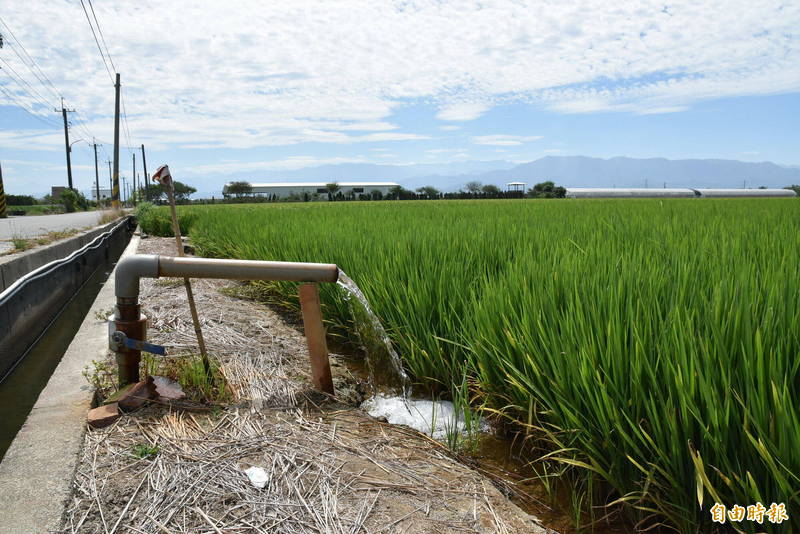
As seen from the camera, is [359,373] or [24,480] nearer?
[24,480]

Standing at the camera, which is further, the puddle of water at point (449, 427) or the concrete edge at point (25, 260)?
the concrete edge at point (25, 260)

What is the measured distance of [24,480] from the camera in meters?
1.74

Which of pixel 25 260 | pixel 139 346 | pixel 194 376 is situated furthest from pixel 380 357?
pixel 25 260

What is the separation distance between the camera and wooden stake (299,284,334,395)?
250 centimetres

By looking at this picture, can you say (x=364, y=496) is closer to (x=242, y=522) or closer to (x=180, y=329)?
(x=242, y=522)

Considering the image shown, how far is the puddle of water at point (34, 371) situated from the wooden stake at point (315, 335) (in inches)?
62.3

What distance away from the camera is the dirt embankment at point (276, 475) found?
1.61 m

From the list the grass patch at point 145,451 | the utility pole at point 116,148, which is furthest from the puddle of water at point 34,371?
the utility pole at point 116,148

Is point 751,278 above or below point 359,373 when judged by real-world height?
above

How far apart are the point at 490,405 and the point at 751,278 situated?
4.10 ft

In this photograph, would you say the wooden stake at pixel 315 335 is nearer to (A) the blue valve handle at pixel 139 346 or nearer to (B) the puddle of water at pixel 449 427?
(B) the puddle of water at pixel 449 427

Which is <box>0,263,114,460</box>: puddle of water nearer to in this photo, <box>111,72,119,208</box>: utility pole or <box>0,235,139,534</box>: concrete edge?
<box>0,235,139,534</box>: concrete edge


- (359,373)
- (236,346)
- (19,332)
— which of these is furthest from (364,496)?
(19,332)

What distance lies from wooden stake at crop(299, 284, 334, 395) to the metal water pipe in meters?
0.14
